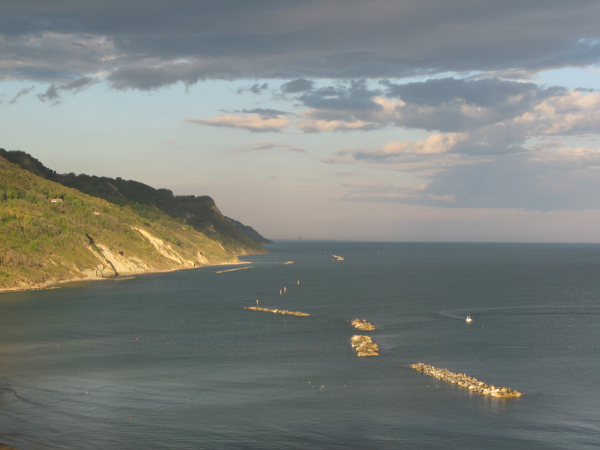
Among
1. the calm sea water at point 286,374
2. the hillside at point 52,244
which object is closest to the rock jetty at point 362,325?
the calm sea water at point 286,374

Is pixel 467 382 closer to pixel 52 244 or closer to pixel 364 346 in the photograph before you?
pixel 364 346

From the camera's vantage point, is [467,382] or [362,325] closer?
[467,382]

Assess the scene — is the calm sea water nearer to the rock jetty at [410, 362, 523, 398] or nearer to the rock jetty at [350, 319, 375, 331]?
the rock jetty at [410, 362, 523, 398]

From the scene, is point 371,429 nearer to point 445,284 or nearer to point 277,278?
point 445,284

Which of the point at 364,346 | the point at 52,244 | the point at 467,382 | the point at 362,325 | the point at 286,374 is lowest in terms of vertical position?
the point at 286,374

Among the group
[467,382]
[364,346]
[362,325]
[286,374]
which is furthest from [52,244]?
[467,382]

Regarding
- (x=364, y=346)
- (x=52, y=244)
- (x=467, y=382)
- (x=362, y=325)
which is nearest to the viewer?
(x=467, y=382)
